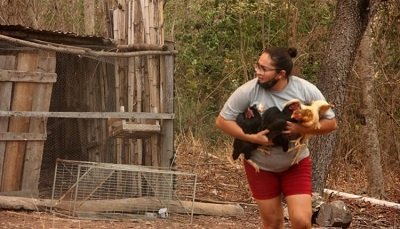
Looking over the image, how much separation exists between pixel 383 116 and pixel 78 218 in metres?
7.74

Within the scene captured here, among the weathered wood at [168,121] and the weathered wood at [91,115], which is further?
the weathered wood at [168,121]

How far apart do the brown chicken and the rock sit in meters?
3.89

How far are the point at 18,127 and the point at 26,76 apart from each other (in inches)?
24.9

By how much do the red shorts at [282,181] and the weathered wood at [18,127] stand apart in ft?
13.6

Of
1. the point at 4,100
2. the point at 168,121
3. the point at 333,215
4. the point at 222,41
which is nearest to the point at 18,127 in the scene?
the point at 4,100

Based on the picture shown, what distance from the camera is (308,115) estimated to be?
5328 millimetres

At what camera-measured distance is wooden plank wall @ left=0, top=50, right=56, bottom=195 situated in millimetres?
8820

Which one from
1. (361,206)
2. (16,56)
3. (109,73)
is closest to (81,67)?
(109,73)

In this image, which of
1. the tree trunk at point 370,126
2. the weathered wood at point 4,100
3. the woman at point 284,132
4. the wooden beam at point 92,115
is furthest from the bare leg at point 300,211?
the tree trunk at point 370,126

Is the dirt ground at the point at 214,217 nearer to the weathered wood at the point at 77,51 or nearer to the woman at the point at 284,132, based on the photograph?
the weathered wood at the point at 77,51

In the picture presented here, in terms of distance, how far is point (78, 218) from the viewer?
337 inches

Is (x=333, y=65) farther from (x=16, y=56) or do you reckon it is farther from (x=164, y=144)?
(x=16, y=56)

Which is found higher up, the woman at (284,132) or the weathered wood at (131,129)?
the weathered wood at (131,129)

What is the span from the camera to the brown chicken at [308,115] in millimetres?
5324
